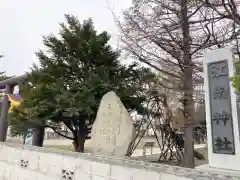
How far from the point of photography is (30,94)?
6.25m

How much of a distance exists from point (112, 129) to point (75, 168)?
34.8 inches

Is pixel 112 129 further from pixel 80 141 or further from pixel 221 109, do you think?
pixel 80 141

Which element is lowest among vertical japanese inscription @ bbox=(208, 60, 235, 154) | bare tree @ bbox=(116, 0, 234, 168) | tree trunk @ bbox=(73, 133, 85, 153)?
tree trunk @ bbox=(73, 133, 85, 153)

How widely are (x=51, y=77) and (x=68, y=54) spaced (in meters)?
0.80

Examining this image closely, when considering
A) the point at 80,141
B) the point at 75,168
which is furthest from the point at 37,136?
the point at 75,168

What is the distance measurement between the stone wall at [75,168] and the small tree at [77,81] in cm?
108

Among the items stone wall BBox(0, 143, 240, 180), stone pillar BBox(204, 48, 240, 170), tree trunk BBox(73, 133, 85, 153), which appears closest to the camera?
stone wall BBox(0, 143, 240, 180)

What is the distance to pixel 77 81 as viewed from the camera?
6.50m

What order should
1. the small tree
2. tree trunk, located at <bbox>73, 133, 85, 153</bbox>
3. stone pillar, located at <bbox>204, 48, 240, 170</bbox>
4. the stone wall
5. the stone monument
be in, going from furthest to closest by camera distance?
tree trunk, located at <bbox>73, 133, 85, 153</bbox> → the small tree → the stone monument → stone pillar, located at <bbox>204, 48, 240, 170</bbox> → the stone wall

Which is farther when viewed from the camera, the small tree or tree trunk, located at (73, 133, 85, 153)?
tree trunk, located at (73, 133, 85, 153)

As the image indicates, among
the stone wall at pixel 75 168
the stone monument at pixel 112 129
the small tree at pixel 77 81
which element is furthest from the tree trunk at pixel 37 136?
the stone monument at pixel 112 129

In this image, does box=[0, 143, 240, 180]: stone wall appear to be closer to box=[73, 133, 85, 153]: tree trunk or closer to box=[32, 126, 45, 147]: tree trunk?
box=[32, 126, 45, 147]: tree trunk

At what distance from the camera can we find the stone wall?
2.83 meters

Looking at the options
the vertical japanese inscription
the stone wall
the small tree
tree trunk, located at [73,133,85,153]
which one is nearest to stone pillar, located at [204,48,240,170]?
the vertical japanese inscription
